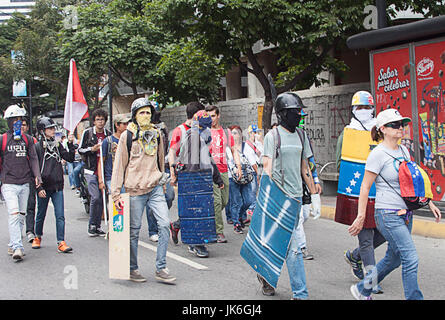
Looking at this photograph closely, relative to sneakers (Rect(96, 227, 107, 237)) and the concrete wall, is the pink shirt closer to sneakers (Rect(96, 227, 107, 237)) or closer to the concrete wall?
sneakers (Rect(96, 227, 107, 237))

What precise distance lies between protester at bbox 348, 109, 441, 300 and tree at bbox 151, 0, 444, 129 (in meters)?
8.24

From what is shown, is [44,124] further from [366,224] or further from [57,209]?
[366,224]

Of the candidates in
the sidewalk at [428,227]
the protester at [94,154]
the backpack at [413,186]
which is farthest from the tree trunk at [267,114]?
the backpack at [413,186]

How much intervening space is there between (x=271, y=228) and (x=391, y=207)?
41.9 inches

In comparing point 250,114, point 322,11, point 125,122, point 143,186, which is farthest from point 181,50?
point 143,186

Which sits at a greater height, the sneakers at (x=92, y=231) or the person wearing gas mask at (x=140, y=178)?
the person wearing gas mask at (x=140, y=178)

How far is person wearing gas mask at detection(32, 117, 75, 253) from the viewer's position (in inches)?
317

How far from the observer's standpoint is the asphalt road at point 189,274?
5730 millimetres

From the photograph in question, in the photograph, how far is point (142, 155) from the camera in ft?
20.4

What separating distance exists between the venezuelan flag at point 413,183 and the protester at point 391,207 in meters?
0.08

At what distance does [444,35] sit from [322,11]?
4044 millimetres

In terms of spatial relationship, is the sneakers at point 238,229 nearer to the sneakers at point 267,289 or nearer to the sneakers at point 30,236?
the sneakers at point 30,236

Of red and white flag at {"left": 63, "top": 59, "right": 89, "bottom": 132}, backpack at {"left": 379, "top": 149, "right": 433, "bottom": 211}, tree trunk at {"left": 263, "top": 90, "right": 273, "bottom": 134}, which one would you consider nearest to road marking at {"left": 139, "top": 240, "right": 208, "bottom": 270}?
red and white flag at {"left": 63, "top": 59, "right": 89, "bottom": 132}

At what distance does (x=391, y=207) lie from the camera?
4746 millimetres
